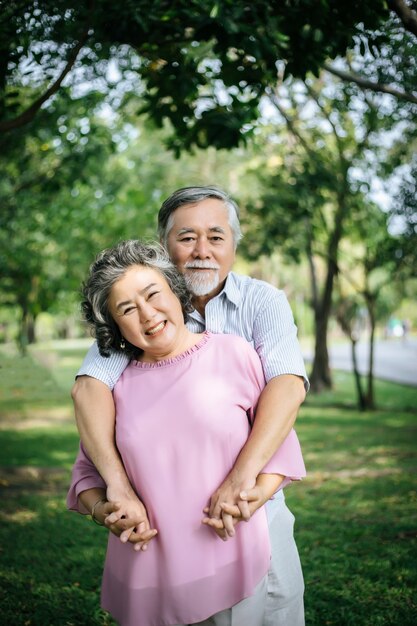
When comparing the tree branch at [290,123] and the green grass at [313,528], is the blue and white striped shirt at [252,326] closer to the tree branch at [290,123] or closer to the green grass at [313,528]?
the green grass at [313,528]

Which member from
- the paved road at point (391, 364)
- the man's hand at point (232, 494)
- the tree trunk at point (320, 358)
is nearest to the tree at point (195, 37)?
the man's hand at point (232, 494)

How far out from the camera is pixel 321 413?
14.0 metres

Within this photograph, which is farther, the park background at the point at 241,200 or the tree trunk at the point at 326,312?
the tree trunk at the point at 326,312

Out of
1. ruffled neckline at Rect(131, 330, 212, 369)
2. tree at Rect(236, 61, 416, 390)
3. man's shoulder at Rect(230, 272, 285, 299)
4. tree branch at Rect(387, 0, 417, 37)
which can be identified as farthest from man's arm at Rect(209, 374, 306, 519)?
tree at Rect(236, 61, 416, 390)

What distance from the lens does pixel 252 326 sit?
8.75ft

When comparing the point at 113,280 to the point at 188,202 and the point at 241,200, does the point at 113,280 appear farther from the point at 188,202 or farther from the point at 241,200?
the point at 241,200

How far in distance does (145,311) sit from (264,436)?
2.10 ft

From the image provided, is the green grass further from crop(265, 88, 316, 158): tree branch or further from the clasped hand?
crop(265, 88, 316, 158): tree branch

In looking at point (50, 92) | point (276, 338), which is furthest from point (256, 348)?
point (50, 92)

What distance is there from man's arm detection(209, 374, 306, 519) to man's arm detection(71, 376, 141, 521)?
31 centimetres

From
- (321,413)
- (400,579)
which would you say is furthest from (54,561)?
(321,413)

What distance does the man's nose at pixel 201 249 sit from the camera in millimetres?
2742

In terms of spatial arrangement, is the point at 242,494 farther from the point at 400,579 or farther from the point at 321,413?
the point at 321,413

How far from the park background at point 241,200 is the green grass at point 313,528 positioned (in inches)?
0.9
